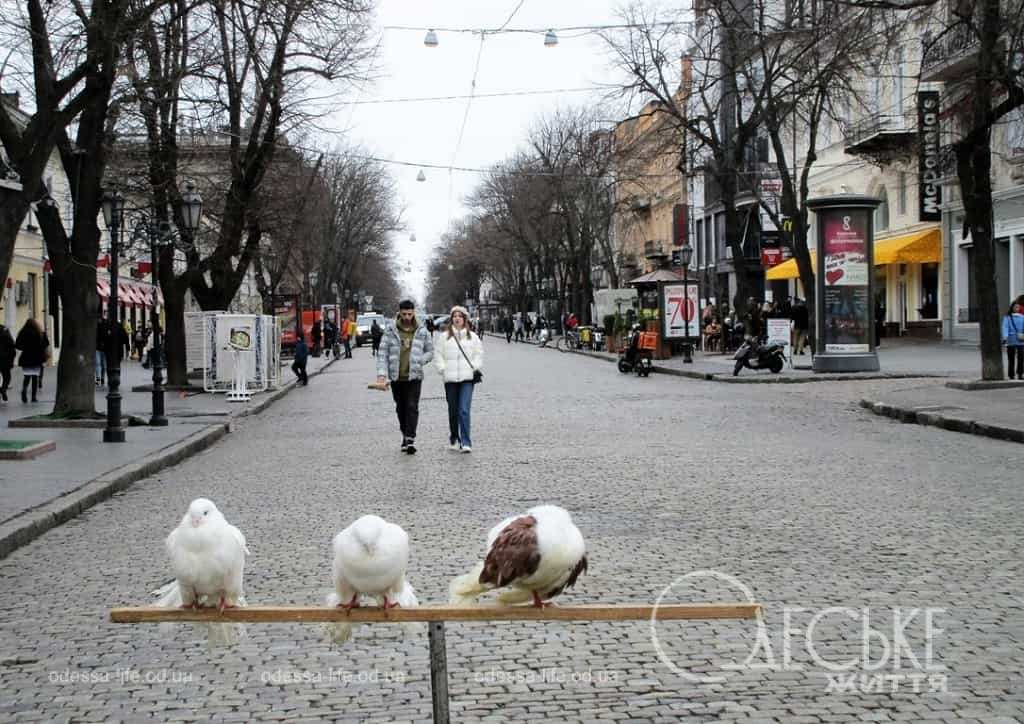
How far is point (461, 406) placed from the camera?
1468 cm

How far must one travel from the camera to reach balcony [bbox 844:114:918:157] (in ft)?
134

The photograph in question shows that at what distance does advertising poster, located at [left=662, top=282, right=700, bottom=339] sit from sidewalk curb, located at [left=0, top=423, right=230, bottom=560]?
86.7 feet

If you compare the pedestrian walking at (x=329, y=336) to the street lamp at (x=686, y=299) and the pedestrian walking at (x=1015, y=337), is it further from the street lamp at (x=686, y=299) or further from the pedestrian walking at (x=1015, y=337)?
the pedestrian walking at (x=1015, y=337)

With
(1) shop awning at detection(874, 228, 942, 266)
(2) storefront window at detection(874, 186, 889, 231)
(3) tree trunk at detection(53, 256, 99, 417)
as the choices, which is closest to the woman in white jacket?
(3) tree trunk at detection(53, 256, 99, 417)

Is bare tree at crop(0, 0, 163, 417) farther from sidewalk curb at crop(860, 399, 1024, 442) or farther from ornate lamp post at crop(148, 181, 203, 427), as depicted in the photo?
sidewalk curb at crop(860, 399, 1024, 442)

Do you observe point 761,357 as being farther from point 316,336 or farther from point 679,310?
point 316,336

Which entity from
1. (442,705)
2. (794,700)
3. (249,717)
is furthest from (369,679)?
(794,700)

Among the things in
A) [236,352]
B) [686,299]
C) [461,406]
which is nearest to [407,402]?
[461,406]

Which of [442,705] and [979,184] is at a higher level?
[979,184]

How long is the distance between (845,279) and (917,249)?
42.9 ft

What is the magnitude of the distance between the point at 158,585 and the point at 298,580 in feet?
2.76

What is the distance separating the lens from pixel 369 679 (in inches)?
210

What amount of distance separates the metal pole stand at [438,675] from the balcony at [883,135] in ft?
125

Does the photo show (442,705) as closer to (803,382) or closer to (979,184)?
(979,184)
